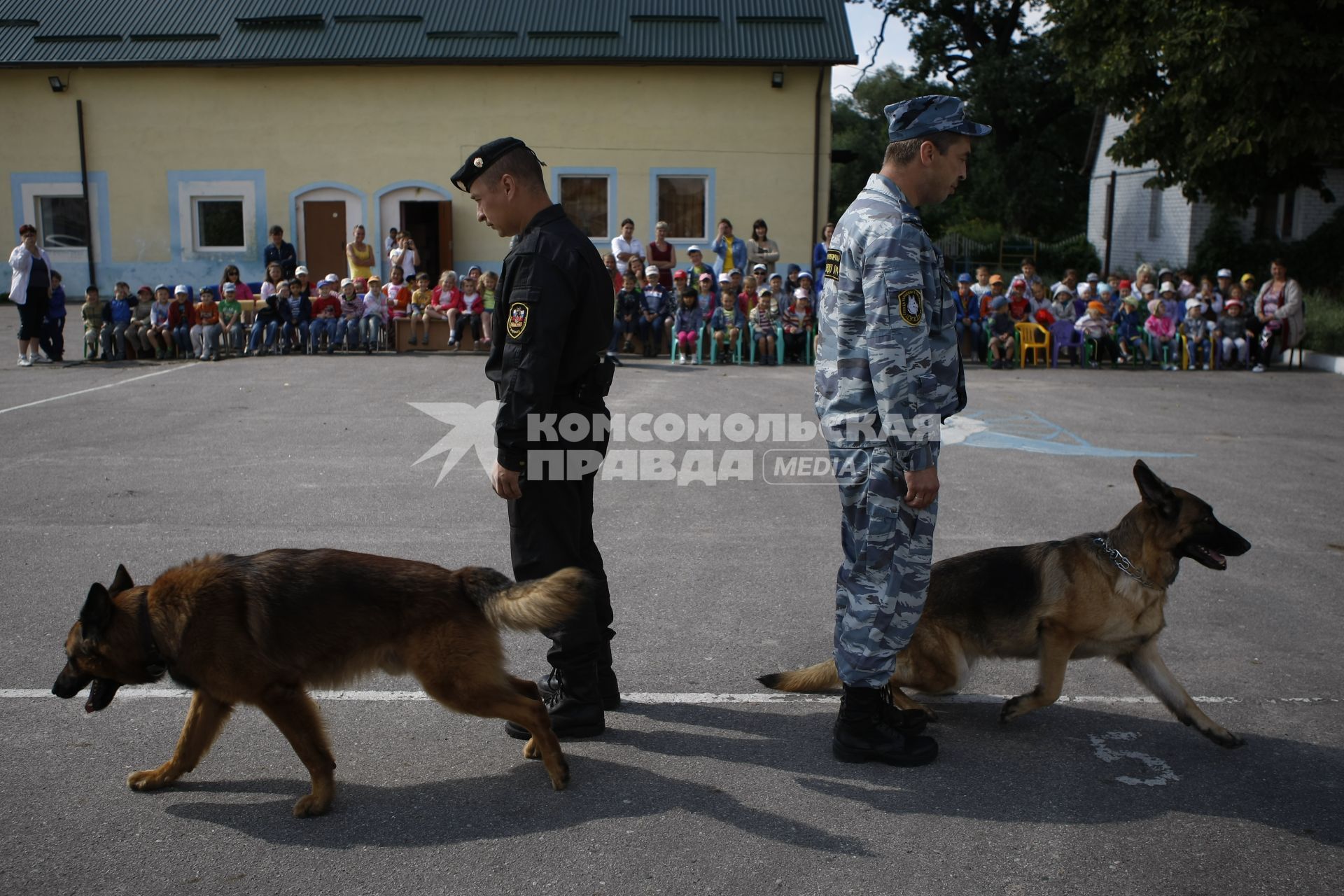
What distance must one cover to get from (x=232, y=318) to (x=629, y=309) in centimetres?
636

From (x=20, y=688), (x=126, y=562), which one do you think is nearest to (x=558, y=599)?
(x=20, y=688)

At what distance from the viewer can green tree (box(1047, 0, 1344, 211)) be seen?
55.5 feet

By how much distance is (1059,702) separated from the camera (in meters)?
4.50

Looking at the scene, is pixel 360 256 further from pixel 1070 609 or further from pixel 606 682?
pixel 1070 609

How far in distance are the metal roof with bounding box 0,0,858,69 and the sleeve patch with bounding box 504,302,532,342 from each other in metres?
20.5

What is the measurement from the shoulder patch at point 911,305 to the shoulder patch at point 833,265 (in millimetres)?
292

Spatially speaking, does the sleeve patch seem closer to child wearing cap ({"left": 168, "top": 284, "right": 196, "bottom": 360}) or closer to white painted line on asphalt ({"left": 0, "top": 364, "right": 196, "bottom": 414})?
white painted line on asphalt ({"left": 0, "top": 364, "right": 196, "bottom": 414})

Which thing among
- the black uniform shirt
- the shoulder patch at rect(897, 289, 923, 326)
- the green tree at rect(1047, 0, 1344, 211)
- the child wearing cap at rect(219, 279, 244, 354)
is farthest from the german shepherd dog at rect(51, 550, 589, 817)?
the green tree at rect(1047, 0, 1344, 211)

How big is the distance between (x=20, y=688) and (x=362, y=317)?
13886 millimetres

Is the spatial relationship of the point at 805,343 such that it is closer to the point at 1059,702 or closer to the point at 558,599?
the point at 1059,702

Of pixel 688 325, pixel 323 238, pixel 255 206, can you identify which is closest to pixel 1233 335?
pixel 688 325

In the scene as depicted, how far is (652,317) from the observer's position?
57.4ft

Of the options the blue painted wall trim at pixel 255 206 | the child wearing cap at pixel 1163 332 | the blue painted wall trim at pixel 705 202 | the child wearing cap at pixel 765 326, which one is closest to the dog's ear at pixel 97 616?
the child wearing cap at pixel 765 326

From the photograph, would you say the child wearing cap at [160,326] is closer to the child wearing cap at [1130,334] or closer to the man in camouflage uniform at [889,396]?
the child wearing cap at [1130,334]
